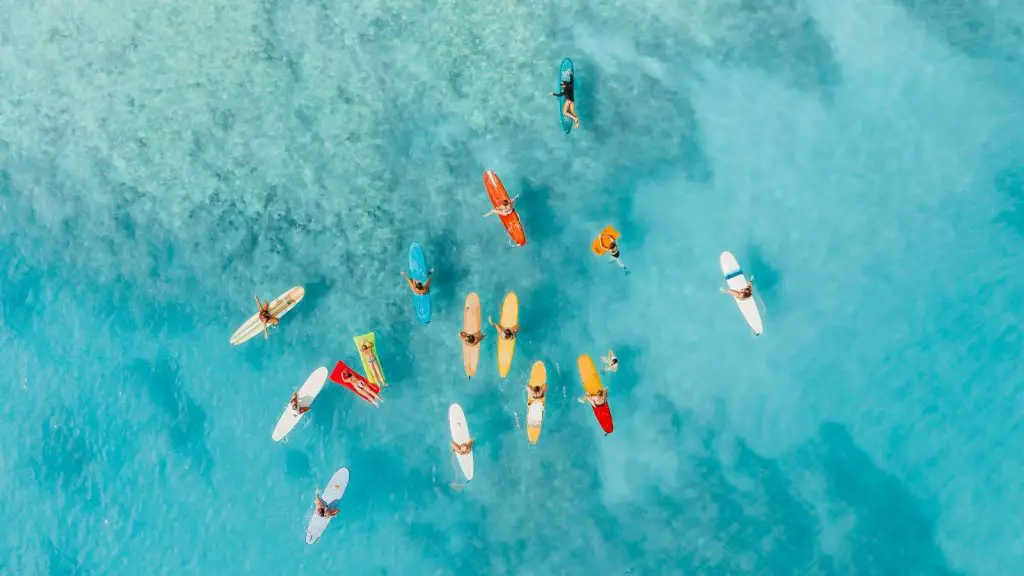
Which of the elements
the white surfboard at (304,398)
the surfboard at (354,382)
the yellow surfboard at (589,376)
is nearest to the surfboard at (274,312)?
the white surfboard at (304,398)

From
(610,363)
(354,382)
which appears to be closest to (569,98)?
(610,363)

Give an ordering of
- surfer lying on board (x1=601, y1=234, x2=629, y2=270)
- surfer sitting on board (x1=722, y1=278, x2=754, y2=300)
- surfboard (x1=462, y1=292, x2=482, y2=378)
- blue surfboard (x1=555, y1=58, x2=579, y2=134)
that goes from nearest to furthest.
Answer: surfer sitting on board (x1=722, y1=278, x2=754, y2=300) → surfer lying on board (x1=601, y1=234, x2=629, y2=270) → blue surfboard (x1=555, y1=58, x2=579, y2=134) → surfboard (x1=462, y1=292, x2=482, y2=378)

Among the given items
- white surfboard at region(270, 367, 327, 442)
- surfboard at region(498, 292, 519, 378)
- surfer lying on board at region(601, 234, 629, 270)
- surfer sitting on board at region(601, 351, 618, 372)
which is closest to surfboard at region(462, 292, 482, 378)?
surfboard at region(498, 292, 519, 378)

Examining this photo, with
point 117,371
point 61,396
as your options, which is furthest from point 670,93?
point 61,396

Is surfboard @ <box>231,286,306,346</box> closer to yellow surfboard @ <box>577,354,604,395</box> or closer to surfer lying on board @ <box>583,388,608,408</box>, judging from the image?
yellow surfboard @ <box>577,354,604,395</box>

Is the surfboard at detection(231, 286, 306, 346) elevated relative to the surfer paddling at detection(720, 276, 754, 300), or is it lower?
lower

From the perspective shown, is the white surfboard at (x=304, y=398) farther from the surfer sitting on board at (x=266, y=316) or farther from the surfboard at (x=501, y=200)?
the surfboard at (x=501, y=200)

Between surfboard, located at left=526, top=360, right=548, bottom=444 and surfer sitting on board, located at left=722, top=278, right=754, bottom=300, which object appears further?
surfboard, located at left=526, top=360, right=548, bottom=444

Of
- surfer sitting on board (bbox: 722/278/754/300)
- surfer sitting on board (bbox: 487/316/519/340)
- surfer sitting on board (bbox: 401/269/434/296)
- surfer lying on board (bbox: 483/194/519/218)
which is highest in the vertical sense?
surfer lying on board (bbox: 483/194/519/218)

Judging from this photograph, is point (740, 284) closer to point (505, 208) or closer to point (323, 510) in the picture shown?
point (505, 208)
